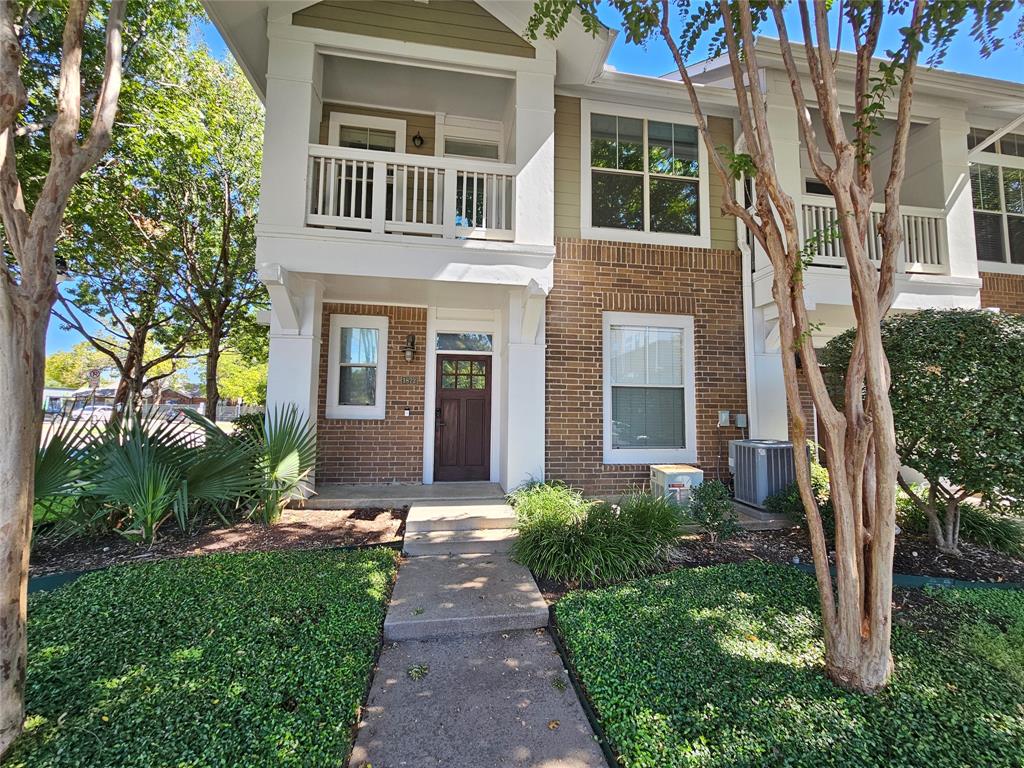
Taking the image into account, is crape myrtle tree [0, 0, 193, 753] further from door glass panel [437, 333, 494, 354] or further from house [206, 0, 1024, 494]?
door glass panel [437, 333, 494, 354]

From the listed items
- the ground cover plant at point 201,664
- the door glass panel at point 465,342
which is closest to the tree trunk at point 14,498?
the ground cover plant at point 201,664

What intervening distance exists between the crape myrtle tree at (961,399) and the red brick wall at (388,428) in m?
5.77

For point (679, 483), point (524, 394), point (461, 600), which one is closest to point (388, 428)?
point (524, 394)

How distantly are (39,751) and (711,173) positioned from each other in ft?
28.1

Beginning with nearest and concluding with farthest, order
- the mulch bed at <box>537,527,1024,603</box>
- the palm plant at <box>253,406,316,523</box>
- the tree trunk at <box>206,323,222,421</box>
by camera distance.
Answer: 1. the mulch bed at <box>537,527,1024,603</box>
2. the palm plant at <box>253,406,316,523</box>
3. the tree trunk at <box>206,323,222,421</box>

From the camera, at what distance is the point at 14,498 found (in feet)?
6.54

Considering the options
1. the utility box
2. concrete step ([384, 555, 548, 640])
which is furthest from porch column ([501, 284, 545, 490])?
concrete step ([384, 555, 548, 640])

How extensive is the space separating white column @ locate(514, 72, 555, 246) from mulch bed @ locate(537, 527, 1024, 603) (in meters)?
3.93

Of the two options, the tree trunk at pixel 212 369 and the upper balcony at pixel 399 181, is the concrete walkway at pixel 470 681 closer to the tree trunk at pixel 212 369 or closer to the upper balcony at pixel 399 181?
the upper balcony at pixel 399 181

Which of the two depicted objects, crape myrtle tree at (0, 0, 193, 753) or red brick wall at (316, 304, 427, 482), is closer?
crape myrtle tree at (0, 0, 193, 753)

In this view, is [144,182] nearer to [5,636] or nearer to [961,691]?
[5,636]

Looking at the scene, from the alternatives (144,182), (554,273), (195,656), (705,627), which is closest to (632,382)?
(554,273)

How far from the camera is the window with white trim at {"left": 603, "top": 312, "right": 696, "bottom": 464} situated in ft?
21.3

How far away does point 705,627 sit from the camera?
3.06m
